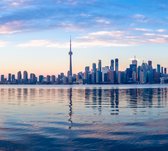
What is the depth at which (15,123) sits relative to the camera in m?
29.1

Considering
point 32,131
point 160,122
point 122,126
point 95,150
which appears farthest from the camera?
point 160,122

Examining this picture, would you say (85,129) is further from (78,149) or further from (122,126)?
(78,149)

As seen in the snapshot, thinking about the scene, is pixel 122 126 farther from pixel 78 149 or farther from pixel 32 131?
pixel 78 149

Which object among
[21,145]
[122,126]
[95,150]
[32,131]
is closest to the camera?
[95,150]

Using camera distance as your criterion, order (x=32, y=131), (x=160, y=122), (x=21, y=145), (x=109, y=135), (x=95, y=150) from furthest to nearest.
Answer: (x=160, y=122)
(x=32, y=131)
(x=109, y=135)
(x=21, y=145)
(x=95, y=150)

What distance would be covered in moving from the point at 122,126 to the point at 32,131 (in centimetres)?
711

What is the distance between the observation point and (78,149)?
18.2 meters

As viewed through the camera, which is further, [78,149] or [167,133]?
[167,133]

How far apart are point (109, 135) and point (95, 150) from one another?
4535 mm

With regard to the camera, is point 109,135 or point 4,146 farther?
point 109,135

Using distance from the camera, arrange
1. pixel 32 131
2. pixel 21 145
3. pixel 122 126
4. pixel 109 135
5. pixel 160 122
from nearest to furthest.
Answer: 1. pixel 21 145
2. pixel 109 135
3. pixel 32 131
4. pixel 122 126
5. pixel 160 122

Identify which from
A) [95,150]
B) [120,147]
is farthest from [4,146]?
[120,147]

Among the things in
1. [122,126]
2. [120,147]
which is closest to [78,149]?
[120,147]

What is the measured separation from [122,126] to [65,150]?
9527 mm
